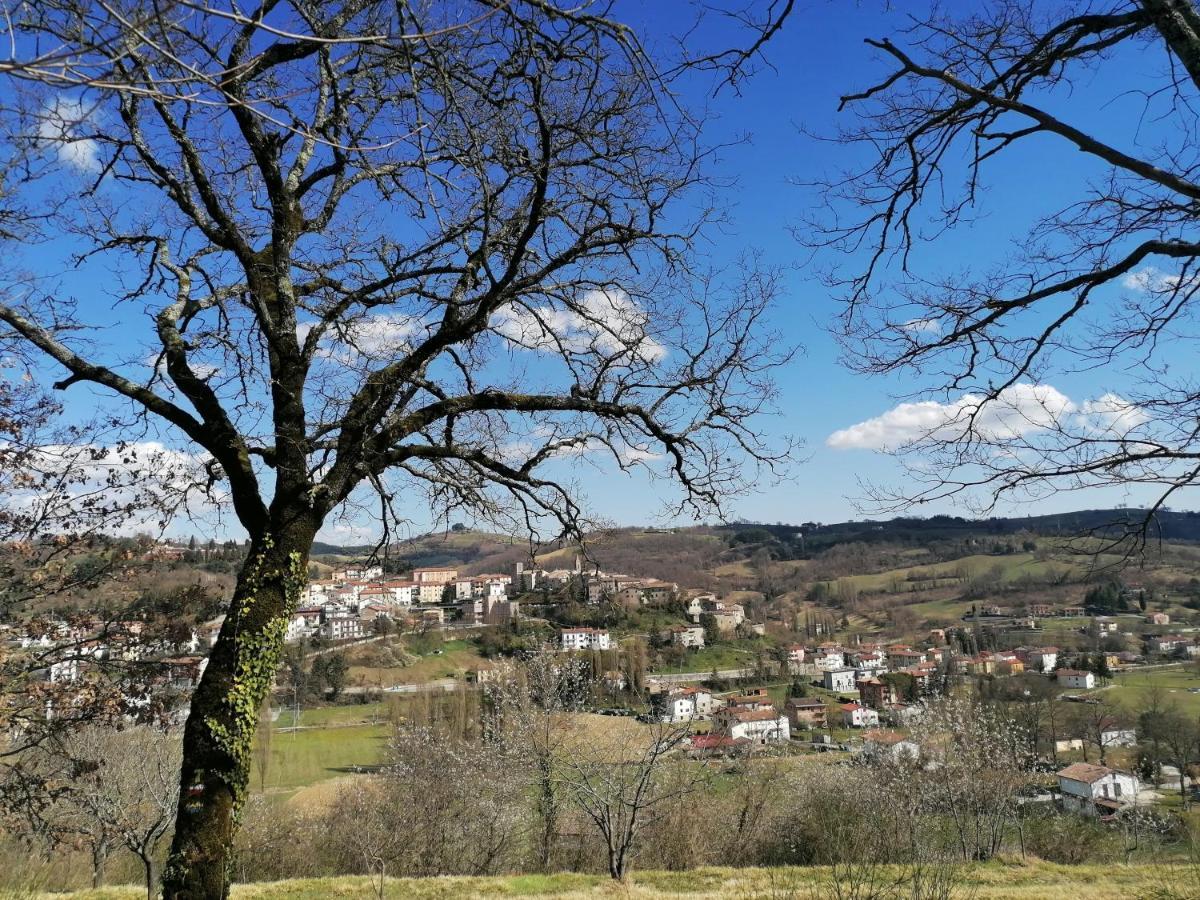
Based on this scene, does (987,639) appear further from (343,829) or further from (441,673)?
(343,829)

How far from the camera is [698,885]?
366 inches

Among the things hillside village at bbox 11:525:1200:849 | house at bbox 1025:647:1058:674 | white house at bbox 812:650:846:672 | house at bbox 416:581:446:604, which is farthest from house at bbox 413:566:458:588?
house at bbox 1025:647:1058:674

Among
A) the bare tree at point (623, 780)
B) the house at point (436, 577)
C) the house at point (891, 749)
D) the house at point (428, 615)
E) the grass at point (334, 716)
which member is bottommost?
the grass at point (334, 716)

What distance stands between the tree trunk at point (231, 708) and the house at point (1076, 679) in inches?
2441

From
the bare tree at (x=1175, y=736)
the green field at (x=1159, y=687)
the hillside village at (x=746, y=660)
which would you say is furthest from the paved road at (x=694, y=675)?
the bare tree at (x=1175, y=736)

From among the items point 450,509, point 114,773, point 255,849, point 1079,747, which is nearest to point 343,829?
point 255,849

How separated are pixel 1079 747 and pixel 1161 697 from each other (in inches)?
286

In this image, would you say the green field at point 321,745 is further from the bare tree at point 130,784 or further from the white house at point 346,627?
the white house at point 346,627

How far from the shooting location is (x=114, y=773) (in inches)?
595

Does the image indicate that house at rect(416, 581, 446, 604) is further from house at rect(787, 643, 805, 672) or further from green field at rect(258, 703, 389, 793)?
house at rect(787, 643, 805, 672)

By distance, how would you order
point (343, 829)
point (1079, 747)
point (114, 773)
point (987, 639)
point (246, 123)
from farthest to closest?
point (987, 639) → point (1079, 747) → point (343, 829) → point (114, 773) → point (246, 123)

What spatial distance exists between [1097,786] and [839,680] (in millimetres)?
31134

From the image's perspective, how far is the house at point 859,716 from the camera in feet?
160

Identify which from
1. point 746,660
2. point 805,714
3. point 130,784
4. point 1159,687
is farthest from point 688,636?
point 130,784
